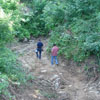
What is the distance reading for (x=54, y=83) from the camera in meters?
9.91

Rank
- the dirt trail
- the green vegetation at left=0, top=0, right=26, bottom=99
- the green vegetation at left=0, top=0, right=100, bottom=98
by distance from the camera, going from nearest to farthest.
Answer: the green vegetation at left=0, top=0, right=26, bottom=99 < the green vegetation at left=0, top=0, right=100, bottom=98 < the dirt trail

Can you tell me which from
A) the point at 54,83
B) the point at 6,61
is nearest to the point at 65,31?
the point at 54,83

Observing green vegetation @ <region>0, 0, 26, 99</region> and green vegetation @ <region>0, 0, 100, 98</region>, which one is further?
green vegetation @ <region>0, 0, 100, 98</region>

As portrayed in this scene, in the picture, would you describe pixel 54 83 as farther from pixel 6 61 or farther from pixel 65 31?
pixel 65 31

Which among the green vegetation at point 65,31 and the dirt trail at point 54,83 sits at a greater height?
the green vegetation at point 65,31

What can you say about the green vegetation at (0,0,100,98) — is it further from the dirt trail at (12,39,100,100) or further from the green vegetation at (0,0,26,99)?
the dirt trail at (12,39,100,100)

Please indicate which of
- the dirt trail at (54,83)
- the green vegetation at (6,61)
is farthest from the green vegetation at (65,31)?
the dirt trail at (54,83)

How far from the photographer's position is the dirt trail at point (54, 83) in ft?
28.0

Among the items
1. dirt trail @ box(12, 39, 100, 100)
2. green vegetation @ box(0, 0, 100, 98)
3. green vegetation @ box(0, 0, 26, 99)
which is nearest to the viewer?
green vegetation @ box(0, 0, 26, 99)

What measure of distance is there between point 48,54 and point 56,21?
3034mm

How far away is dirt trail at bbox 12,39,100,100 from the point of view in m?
8.55

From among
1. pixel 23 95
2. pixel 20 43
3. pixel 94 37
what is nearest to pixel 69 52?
pixel 94 37

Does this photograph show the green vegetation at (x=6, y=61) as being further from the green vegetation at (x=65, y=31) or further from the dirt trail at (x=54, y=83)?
the dirt trail at (x=54, y=83)

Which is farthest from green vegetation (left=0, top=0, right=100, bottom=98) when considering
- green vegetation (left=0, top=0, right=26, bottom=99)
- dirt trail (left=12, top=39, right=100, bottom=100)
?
dirt trail (left=12, top=39, right=100, bottom=100)
